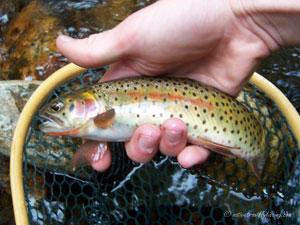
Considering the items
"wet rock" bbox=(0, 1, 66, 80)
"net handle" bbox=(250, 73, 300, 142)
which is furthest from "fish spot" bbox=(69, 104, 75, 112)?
"wet rock" bbox=(0, 1, 66, 80)

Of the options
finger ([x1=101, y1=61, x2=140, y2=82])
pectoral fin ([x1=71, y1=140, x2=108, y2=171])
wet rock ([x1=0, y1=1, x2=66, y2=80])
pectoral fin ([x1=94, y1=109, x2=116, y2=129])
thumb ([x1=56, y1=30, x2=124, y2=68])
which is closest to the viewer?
pectoral fin ([x1=94, y1=109, x2=116, y2=129])

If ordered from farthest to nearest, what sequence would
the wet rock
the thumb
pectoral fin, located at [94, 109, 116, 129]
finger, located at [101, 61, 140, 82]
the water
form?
the wet rock → the water → finger, located at [101, 61, 140, 82] → the thumb → pectoral fin, located at [94, 109, 116, 129]

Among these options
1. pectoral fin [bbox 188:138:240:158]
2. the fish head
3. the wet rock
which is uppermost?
the fish head

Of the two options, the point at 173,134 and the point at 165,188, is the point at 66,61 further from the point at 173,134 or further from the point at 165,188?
the point at 173,134

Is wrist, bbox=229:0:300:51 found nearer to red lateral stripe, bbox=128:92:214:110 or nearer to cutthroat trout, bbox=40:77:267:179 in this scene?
cutthroat trout, bbox=40:77:267:179

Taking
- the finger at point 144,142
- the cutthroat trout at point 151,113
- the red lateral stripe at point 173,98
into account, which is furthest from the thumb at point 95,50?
the finger at point 144,142

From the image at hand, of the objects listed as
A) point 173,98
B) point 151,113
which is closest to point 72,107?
point 151,113

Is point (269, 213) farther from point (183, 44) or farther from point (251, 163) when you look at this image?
point (183, 44)

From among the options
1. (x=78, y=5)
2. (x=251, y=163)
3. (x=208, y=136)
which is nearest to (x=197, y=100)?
(x=208, y=136)
